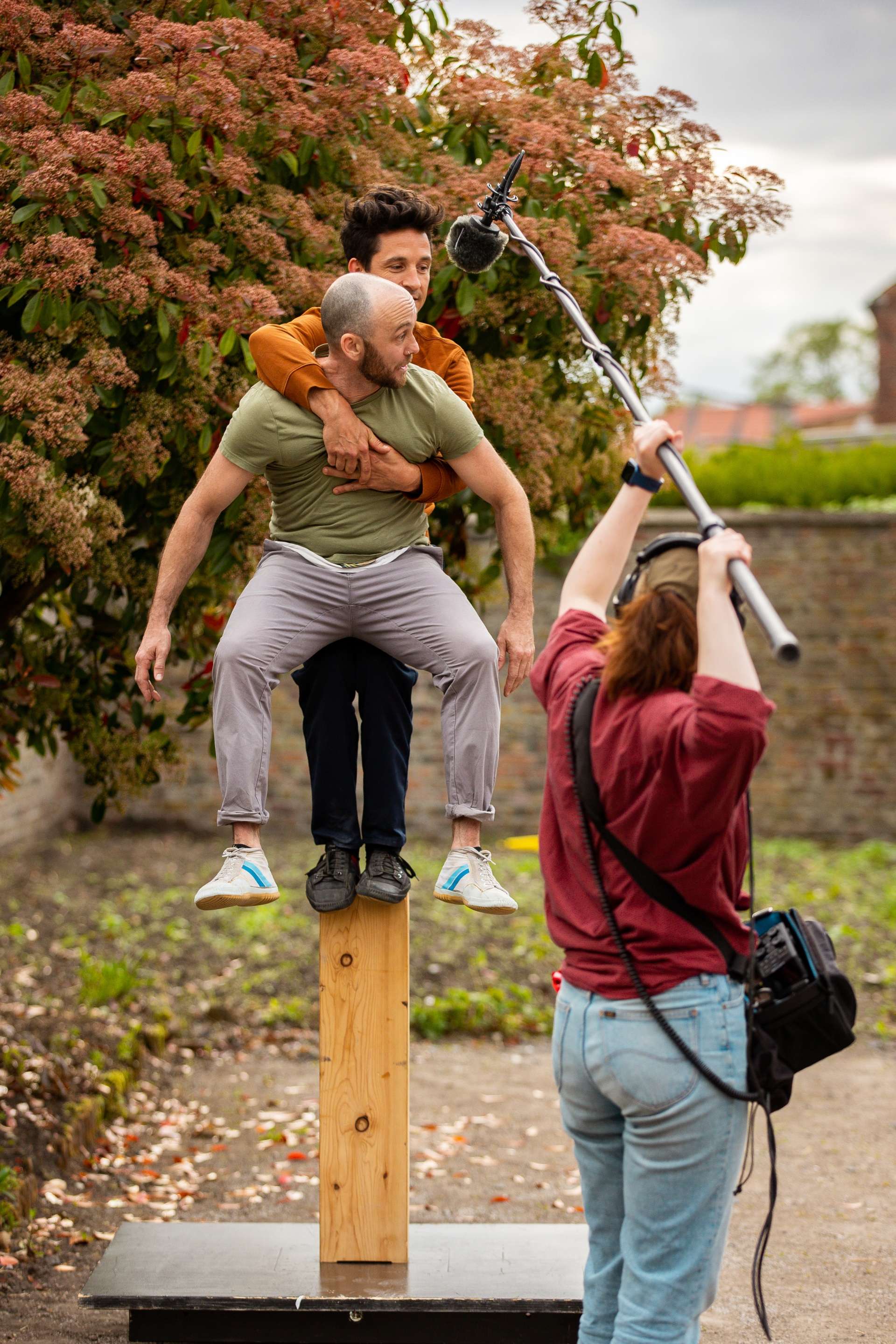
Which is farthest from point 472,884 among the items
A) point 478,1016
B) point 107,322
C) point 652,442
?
point 478,1016

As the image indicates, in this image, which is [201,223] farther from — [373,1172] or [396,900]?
[373,1172]

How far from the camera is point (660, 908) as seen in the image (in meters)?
2.28

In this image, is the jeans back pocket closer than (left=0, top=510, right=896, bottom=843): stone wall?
Yes

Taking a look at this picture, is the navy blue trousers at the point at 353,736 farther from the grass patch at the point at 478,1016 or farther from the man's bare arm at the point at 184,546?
the grass patch at the point at 478,1016

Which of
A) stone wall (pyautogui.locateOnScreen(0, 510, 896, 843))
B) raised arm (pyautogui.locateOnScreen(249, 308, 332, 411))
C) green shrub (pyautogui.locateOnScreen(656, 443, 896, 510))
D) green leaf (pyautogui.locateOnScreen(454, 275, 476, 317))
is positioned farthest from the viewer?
green shrub (pyautogui.locateOnScreen(656, 443, 896, 510))

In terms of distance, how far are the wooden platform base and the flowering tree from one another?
1947 millimetres

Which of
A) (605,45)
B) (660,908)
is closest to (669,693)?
(660,908)

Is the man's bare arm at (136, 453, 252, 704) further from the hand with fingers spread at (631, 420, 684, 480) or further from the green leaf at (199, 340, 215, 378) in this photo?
the hand with fingers spread at (631, 420, 684, 480)

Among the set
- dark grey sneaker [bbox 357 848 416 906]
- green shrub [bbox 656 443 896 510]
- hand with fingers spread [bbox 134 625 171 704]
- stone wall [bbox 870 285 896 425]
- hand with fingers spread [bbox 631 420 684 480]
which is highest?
stone wall [bbox 870 285 896 425]

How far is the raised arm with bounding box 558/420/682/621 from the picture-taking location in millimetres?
2564

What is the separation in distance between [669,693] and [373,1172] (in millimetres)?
A: 2189

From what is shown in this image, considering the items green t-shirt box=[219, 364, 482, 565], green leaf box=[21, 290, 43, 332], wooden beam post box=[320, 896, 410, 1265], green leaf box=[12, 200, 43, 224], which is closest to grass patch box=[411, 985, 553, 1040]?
wooden beam post box=[320, 896, 410, 1265]

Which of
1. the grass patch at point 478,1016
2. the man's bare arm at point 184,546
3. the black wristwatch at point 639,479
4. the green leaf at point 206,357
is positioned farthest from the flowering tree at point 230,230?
the grass patch at point 478,1016

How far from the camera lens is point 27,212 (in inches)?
137
